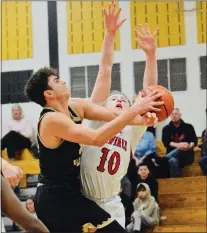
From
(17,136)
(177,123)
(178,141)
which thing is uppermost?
(177,123)

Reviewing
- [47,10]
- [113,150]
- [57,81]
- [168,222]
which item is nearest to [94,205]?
[113,150]

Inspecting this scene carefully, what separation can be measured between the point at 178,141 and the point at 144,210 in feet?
3.86

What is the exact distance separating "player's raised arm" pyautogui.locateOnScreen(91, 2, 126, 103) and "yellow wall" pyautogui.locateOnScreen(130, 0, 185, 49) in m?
4.68

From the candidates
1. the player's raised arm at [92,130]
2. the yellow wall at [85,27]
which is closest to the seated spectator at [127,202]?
the yellow wall at [85,27]

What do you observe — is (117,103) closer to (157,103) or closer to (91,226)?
(157,103)

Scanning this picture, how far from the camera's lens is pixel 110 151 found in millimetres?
3965

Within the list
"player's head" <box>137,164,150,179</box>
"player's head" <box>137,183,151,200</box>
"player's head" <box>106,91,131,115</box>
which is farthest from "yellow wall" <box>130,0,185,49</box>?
"player's head" <box>106,91,131,115</box>

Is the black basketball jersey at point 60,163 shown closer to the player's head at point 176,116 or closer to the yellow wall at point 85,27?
the player's head at point 176,116

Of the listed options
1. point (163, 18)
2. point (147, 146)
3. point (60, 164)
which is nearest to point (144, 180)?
point (147, 146)

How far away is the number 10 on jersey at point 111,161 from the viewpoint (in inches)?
153

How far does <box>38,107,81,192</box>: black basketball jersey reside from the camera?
11.7 ft

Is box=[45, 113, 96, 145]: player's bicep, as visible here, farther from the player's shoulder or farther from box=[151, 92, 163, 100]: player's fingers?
box=[151, 92, 163, 100]: player's fingers

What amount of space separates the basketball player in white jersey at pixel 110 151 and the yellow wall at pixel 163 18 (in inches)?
185

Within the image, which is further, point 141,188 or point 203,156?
point 203,156
